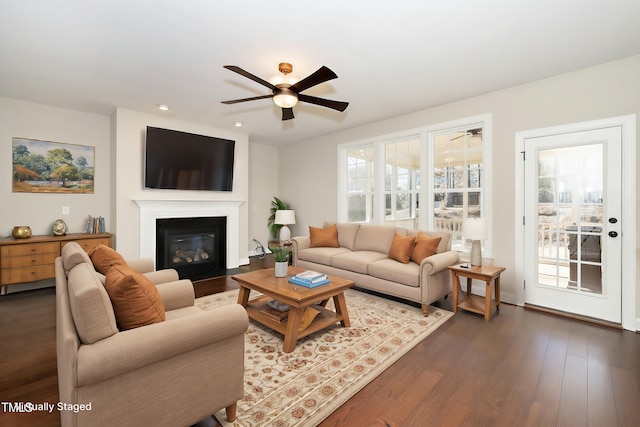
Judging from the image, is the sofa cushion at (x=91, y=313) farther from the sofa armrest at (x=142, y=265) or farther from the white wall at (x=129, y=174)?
the white wall at (x=129, y=174)

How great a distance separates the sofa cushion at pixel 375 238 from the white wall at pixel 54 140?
420 cm

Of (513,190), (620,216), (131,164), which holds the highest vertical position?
(131,164)

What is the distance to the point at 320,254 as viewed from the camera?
4469 millimetres

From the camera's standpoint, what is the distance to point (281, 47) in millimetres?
2660

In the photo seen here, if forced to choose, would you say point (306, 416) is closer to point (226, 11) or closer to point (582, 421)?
point (582, 421)

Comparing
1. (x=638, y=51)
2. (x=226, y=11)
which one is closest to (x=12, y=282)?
(x=226, y=11)

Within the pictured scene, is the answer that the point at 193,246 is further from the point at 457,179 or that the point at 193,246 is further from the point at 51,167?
the point at 457,179

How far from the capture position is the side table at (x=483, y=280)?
10.2 feet

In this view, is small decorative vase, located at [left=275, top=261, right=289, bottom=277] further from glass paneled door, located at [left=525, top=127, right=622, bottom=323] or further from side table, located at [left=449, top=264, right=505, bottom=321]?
glass paneled door, located at [left=525, top=127, right=622, bottom=323]

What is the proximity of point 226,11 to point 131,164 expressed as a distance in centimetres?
327

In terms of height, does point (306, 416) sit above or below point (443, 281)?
below

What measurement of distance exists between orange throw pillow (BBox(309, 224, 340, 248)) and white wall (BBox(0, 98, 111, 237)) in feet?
11.4

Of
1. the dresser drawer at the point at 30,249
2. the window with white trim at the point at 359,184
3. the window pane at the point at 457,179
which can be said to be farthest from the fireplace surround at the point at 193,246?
the window pane at the point at 457,179

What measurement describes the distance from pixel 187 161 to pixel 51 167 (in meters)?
1.88
